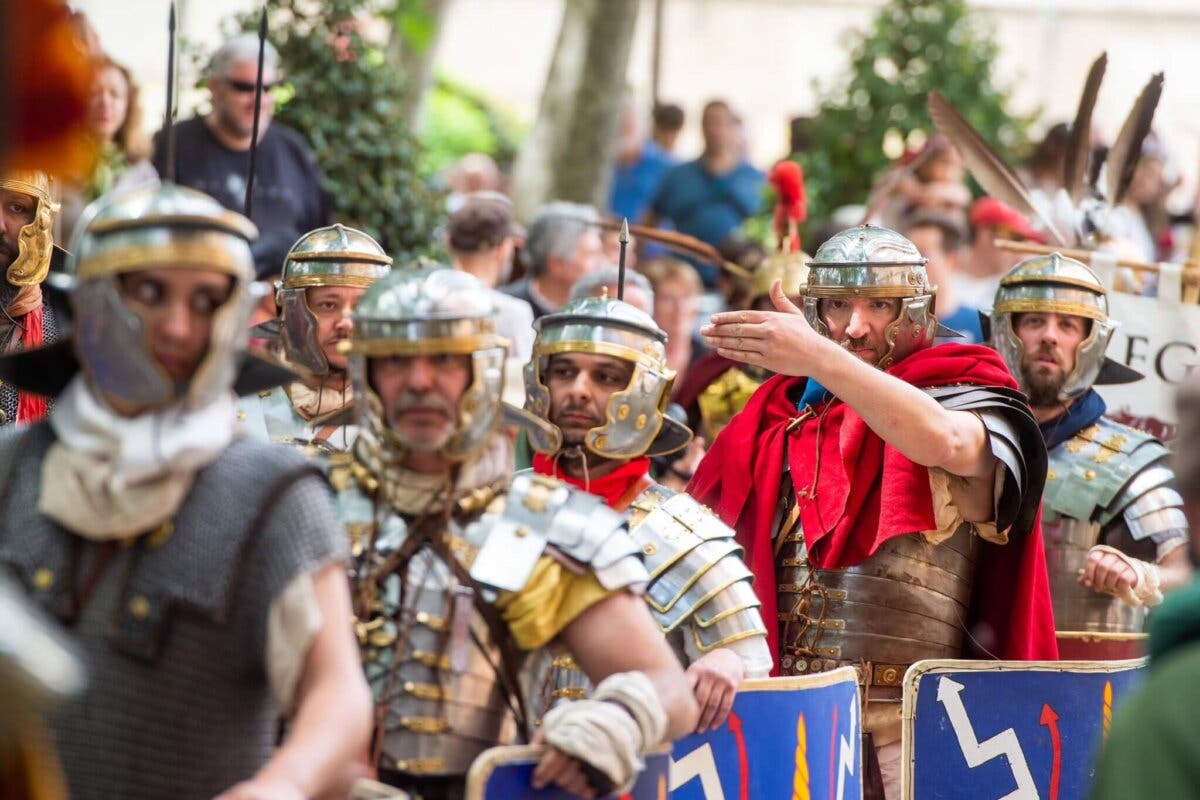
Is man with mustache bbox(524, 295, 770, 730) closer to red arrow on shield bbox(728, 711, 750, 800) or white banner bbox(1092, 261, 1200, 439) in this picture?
red arrow on shield bbox(728, 711, 750, 800)

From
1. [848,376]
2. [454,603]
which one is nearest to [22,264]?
[848,376]

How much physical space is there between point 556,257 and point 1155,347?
2.57 meters

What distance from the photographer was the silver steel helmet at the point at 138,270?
3668 mm

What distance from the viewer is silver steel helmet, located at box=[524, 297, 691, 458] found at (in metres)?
5.25

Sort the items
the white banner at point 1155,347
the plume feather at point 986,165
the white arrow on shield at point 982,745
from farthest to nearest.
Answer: the plume feather at point 986,165 < the white banner at point 1155,347 < the white arrow on shield at point 982,745

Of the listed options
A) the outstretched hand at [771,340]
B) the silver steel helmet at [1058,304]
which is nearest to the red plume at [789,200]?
the silver steel helmet at [1058,304]

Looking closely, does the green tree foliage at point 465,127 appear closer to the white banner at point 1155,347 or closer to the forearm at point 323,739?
the white banner at point 1155,347

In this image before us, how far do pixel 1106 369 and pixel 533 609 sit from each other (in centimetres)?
381

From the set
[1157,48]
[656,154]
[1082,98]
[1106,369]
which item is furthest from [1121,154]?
[1157,48]

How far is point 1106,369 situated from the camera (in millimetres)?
7406

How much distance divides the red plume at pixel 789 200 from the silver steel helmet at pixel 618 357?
12.0ft

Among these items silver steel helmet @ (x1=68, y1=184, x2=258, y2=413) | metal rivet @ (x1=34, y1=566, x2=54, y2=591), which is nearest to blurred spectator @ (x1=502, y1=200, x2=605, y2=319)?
silver steel helmet @ (x1=68, y1=184, x2=258, y2=413)

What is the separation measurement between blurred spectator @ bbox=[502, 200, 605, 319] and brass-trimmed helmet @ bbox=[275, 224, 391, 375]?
8.78 feet

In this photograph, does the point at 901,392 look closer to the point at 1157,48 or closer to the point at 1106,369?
the point at 1106,369
